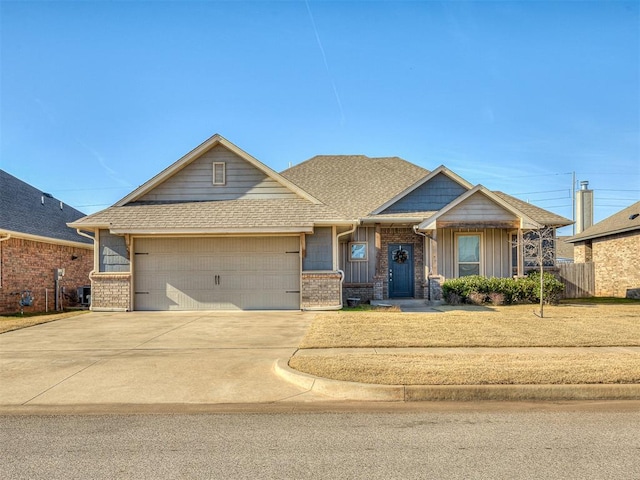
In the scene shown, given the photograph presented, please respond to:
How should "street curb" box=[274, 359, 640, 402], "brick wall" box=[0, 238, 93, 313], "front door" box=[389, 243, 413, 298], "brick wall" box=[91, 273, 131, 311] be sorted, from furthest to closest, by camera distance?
"front door" box=[389, 243, 413, 298], "brick wall" box=[0, 238, 93, 313], "brick wall" box=[91, 273, 131, 311], "street curb" box=[274, 359, 640, 402]

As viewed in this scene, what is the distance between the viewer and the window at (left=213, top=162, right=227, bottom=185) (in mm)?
16250

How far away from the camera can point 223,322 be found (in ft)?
42.1

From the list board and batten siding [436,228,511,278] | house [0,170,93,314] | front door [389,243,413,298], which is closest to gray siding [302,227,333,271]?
front door [389,243,413,298]

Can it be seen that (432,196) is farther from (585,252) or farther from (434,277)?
(585,252)

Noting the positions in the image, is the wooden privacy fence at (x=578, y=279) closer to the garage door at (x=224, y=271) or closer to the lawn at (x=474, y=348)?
the lawn at (x=474, y=348)

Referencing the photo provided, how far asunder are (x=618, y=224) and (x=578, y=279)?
403 centimetres

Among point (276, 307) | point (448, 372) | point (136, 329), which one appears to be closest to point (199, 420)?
point (448, 372)

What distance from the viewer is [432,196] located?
1928cm

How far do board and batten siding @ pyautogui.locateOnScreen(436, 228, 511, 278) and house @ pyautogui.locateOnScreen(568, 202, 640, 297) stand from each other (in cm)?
800

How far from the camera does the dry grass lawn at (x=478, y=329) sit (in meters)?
9.02

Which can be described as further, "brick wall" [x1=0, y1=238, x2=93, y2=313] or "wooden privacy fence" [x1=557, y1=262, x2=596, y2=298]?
"wooden privacy fence" [x1=557, y1=262, x2=596, y2=298]

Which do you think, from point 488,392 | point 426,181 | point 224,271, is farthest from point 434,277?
point 488,392

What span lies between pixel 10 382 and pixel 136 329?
16.0ft

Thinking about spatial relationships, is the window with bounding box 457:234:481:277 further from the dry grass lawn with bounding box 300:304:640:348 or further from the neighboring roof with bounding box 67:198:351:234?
the neighboring roof with bounding box 67:198:351:234
